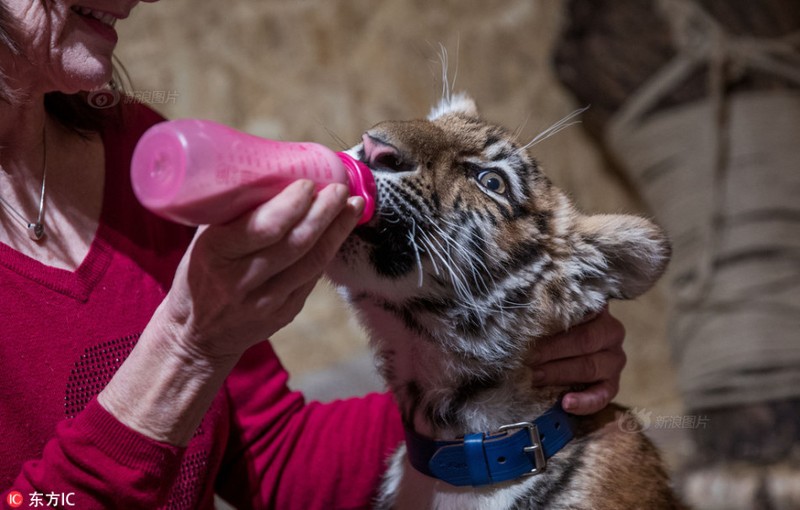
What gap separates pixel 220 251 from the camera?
3.20 feet

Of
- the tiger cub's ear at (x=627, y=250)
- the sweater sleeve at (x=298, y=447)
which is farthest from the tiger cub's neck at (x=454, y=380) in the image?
the sweater sleeve at (x=298, y=447)

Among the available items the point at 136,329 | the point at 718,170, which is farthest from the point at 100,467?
the point at 718,170

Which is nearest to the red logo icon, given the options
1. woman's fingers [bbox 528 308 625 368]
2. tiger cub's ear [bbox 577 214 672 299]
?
woman's fingers [bbox 528 308 625 368]

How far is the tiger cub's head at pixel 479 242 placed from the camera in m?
1.29

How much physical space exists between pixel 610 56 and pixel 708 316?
3.72ft

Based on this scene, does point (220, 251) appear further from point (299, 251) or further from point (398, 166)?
point (398, 166)

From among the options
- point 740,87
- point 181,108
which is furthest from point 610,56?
point 181,108

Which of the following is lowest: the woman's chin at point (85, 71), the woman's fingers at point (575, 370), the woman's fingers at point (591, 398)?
the woman's fingers at point (591, 398)

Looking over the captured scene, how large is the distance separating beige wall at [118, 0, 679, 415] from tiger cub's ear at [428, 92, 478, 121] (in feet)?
4.28

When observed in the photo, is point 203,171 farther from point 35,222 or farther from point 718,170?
point 718,170

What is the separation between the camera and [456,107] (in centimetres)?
171

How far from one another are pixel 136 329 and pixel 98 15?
0.51m

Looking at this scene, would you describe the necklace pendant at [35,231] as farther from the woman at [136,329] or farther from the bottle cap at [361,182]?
the bottle cap at [361,182]

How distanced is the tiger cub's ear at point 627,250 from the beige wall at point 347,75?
62.8 inches
